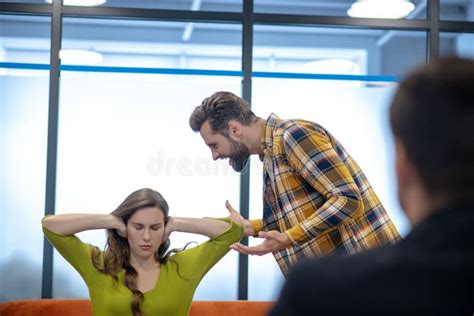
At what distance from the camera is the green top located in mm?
3029

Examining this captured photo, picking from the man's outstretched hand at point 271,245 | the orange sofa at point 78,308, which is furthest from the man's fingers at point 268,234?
the orange sofa at point 78,308

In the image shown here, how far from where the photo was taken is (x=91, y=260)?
10.2ft

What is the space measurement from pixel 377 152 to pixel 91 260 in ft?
6.73

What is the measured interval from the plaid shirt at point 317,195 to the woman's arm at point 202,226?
541mm

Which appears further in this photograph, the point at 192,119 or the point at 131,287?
the point at 131,287

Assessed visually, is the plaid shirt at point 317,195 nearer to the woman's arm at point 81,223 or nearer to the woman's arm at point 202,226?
the woman's arm at point 202,226

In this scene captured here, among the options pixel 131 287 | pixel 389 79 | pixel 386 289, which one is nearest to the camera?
pixel 386 289

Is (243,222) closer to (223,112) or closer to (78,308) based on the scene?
(223,112)

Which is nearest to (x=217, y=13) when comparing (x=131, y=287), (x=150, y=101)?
(x=150, y=101)

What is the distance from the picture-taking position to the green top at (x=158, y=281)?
3.03 m

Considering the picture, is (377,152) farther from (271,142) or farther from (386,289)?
(386,289)

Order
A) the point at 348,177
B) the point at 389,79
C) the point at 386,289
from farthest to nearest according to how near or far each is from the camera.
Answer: the point at 389,79 → the point at 348,177 → the point at 386,289

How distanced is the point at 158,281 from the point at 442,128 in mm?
2553

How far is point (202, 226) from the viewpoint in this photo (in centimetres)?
330
